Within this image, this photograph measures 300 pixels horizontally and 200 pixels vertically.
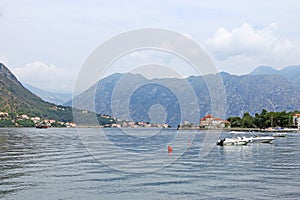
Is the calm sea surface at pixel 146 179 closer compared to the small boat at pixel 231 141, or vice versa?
the calm sea surface at pixel 146 179

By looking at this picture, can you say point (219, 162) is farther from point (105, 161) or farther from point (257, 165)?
point (105, 161)

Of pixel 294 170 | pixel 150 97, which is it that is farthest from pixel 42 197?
pixel 150 97

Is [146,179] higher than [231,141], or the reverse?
[231,141]

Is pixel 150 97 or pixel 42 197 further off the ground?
pixel 150 97

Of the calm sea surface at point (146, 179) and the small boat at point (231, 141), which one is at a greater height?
the small boat at point (231, 141)

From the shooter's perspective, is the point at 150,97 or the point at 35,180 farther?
the point at 150,97

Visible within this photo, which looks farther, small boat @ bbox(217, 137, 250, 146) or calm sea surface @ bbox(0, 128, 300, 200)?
small boat @ bbox(217, 137, 250, 146)

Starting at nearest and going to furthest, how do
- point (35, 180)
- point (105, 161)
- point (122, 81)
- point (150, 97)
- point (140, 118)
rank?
point (35, 180) < point (105, 161) < point (122, 81) < point (150, 97) < point (140, 118)

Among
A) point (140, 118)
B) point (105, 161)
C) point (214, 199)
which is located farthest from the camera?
point (140, 118)

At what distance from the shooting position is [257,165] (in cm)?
5091

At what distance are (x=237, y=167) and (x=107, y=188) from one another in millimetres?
20084

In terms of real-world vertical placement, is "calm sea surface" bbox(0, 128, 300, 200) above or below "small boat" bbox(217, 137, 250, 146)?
below

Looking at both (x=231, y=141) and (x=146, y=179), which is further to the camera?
(x=231, y=141)

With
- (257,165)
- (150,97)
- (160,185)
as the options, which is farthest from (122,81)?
(150,97)
